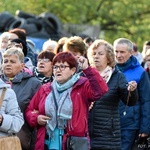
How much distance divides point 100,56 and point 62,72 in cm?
106

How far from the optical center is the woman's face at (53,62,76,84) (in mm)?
8648

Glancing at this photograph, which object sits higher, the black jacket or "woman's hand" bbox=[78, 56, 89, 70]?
"woman's hand" bbox=[78, 56, 89, 70]

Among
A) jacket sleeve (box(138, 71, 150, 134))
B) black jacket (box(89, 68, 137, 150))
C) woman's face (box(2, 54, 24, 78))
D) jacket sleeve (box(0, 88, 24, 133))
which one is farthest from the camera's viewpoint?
jacket sleeve (box(138, 71, 150, 134))

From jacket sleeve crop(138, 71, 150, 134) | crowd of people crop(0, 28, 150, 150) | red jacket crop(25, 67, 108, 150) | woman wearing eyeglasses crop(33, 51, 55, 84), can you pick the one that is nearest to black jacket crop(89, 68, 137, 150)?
crowd of people crop(0, 28, 150, 150)

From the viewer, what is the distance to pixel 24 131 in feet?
29.1

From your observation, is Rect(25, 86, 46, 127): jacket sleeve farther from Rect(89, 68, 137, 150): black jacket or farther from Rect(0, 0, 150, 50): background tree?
Rect(0, 0, 150, 50): background tree

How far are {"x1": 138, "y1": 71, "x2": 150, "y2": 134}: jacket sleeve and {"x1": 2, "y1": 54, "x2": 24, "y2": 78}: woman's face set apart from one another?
7.71 feet

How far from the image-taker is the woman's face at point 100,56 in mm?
9578

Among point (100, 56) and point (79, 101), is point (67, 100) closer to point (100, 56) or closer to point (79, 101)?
point (79, 101)

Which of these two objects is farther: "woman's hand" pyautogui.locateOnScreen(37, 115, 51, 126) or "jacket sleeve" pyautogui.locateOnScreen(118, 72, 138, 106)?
"jacket sleeve" pyautogui.locateOnScreen(118, 72, 138, 106)

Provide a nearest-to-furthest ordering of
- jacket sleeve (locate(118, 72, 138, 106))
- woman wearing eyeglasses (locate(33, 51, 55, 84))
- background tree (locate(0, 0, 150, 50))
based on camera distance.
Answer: jacket sleeve (locate(118, 72, 138, 106)) < woman wearing eyeglasses (locate(33, 51, 55, 84)) < background tree (locate(0, 0, 150, 50))

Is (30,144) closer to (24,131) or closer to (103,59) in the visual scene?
(24,131)

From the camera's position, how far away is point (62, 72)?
28.4 feet

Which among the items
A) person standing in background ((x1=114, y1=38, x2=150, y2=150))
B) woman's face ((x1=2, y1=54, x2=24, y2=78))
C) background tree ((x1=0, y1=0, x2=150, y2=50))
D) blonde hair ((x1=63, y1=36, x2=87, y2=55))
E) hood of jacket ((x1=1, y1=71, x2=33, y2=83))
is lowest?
person standing in background ((x1=114, y1=38, x2=150, y2=150))
